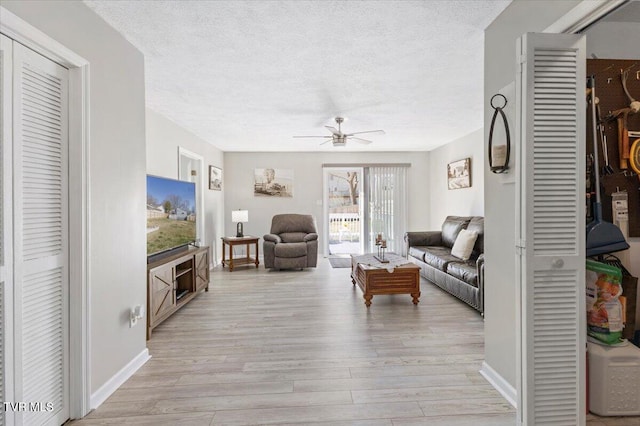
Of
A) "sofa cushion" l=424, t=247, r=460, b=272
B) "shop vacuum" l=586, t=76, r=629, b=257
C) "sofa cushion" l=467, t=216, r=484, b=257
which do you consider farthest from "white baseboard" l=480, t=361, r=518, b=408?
"sofa cushion" l=467, t=216, r=484, b=257

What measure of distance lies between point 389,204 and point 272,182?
272 cm

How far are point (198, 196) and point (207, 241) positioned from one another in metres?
0.89

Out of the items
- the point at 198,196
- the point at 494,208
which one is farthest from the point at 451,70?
the point at 198,196

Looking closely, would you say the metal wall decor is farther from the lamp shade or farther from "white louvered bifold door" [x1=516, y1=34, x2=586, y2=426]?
the lamp shade

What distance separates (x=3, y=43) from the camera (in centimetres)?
141

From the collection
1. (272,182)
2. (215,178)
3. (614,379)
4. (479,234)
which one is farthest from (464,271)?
(215,178)

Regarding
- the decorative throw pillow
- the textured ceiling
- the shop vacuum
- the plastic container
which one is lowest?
the plastic container

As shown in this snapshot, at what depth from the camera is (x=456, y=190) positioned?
20.0ft

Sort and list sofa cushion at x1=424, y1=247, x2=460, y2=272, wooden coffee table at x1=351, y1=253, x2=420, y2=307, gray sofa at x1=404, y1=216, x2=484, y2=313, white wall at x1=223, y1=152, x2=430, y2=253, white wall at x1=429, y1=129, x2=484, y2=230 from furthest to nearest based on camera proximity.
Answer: white wall at x1=223, y1=152, x2=430, y2=253 < white wall at x1=429, y1=129, x2=484, y2=230 < sofa cushion at x1=424, y1=247, x2=460, y2=272 < wooden coffee table at x1=351, y1=253, x2=420, y2=307 < gray sofa at x1=404, y1=216, x2=484, y2=313

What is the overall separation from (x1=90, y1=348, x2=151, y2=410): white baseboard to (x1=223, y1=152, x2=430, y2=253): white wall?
4.66 meters

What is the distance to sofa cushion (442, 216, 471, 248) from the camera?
16.7 feet

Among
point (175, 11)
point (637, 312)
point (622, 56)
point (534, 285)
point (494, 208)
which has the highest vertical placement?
point (175, 11)

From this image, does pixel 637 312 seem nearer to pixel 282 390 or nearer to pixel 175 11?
pixel 282 390

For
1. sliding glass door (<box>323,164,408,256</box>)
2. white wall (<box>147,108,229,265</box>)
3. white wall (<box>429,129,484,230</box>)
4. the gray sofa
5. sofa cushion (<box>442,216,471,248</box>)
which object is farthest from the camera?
sliding glass door (<box>323,164,408,256</box>)
